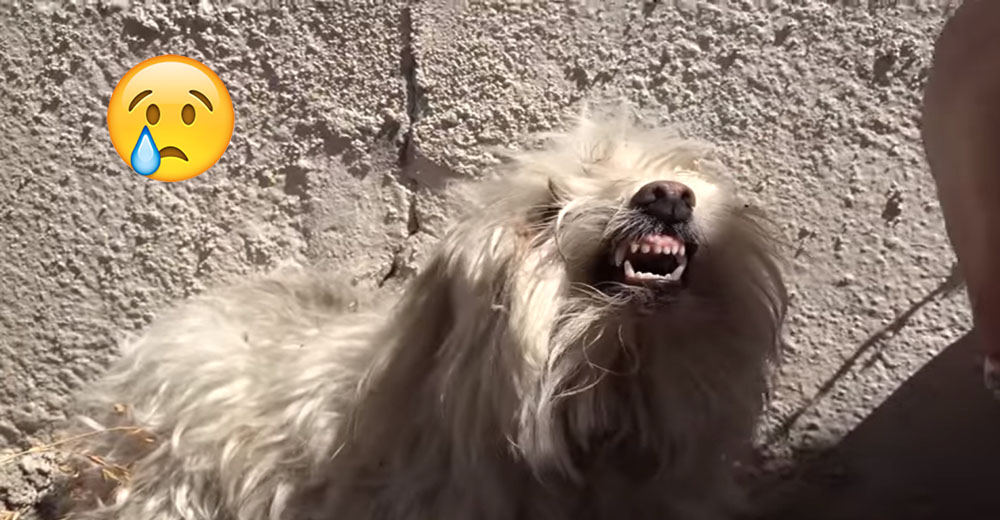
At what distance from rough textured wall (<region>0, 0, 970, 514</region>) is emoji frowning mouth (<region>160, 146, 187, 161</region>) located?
0.05 m

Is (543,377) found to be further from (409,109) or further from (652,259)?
(409,109)

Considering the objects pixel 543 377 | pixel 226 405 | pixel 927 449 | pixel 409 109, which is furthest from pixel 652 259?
pixel 927 449

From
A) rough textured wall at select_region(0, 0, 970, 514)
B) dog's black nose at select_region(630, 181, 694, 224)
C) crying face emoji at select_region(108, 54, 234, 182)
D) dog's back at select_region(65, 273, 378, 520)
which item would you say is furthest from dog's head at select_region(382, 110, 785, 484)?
crying face emoji at select_region(108, 54, 234, 182)

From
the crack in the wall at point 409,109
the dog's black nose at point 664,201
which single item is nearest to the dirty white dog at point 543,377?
the dog's black nose at point 664,201

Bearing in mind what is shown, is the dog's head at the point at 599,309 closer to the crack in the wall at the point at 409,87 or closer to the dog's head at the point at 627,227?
the dog's head at the point at 627,227

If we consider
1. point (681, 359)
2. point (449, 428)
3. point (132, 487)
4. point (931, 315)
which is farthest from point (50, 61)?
point (931, 315)

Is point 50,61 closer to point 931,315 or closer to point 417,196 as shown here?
point 417,196

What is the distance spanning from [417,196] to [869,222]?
0.71 m

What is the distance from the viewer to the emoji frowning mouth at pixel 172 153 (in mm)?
1508

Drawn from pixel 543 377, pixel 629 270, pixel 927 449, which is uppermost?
pixel 629 270

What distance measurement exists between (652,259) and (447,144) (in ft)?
2.18

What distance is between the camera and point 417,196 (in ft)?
5.18

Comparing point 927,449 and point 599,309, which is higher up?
point 599,309

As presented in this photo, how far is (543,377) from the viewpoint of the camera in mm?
958
